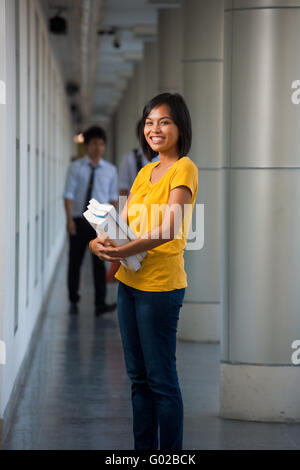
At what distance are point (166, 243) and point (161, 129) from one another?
1.47 feet

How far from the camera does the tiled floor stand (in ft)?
13.1

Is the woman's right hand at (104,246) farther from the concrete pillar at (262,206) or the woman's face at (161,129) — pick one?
the concrete pillar at (262,206)

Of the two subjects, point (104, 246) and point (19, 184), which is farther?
point (19, 184)

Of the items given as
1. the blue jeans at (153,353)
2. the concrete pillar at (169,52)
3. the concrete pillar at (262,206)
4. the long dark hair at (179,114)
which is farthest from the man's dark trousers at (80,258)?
the long dark hair at (179,114)

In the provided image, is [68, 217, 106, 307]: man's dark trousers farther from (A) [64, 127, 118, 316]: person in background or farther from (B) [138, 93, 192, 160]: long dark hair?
(B) [138, 93, 192, 160]: long dark hair

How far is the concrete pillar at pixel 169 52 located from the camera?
29.8 ft

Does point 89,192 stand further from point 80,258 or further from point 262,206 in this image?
point 262,206

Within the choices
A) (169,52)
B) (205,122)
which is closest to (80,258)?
(205,122)

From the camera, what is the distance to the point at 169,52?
9305 millimetres

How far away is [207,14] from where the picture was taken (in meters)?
6.72

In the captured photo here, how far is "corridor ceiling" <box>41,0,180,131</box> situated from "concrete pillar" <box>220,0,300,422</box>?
15.1 ft

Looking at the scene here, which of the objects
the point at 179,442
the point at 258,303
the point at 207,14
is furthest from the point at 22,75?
the point at 179,442

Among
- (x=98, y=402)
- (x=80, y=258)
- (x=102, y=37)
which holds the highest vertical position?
(x=102, y=37)
